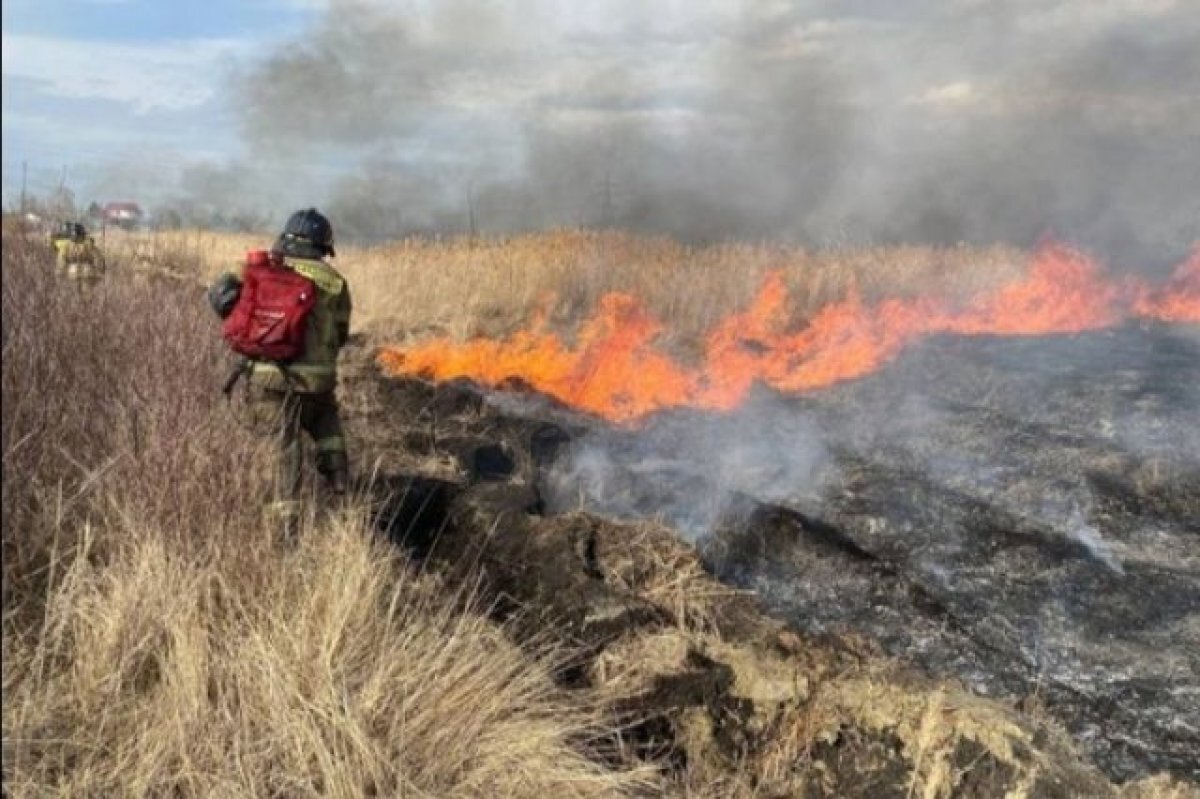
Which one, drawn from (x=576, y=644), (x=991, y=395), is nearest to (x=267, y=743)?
(x=576, y=644)

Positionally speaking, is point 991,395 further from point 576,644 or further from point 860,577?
point 576,644

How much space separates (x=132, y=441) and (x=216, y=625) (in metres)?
0.86

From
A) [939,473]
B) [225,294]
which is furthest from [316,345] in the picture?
[939,473]

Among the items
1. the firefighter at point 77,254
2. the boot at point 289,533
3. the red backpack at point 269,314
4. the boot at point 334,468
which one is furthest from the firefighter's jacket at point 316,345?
the boot at point 289,533

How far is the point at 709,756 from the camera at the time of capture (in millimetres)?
4008

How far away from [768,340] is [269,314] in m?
7.93

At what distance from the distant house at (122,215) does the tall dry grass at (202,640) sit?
3.26 metres

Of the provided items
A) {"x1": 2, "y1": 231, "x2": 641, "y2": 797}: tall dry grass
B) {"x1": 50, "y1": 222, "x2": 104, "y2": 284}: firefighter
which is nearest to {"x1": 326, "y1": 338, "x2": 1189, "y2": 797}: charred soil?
{"x1": 2, "y1": 231, "x2": 641, "y2": 797}: tall dry grass

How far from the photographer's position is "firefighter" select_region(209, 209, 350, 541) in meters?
5.43

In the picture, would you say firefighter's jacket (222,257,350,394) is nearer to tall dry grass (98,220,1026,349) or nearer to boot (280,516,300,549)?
boot (280,516,300,549)

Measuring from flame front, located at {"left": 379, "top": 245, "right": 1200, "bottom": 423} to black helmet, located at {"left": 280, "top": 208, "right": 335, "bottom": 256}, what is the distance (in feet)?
13.0

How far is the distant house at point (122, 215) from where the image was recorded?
697 cm

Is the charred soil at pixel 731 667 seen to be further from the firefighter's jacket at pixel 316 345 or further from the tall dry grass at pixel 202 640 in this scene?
the firefighter's jacket at pixel 316 345

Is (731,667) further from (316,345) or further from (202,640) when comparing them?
Result: (316,345)
